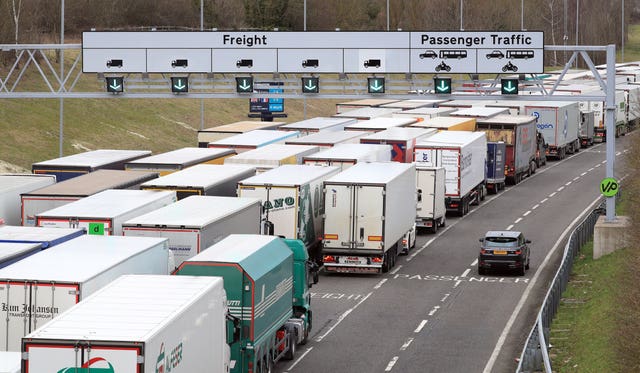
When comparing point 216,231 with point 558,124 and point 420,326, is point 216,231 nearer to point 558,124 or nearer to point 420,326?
point 420,326

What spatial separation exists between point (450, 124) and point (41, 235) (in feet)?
126

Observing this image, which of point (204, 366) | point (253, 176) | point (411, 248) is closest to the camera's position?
point (204, 366)

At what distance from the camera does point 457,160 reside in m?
55.9

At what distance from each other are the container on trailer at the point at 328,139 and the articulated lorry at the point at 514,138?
9.27 m

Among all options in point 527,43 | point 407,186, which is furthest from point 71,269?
point 527,43

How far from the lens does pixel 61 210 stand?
3322 cm

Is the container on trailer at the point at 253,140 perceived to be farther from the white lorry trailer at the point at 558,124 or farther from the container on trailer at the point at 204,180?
the white lorry trailer at the point at 558,124


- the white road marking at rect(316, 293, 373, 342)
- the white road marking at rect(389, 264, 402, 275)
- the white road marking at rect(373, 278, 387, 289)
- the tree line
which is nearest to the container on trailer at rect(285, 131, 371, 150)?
the white road marking at rect(389, 264, 402, 275)

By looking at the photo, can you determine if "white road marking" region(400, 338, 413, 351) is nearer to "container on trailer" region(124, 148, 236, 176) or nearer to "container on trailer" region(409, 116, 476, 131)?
"container on trailer" region(124, 148, 236, 176)

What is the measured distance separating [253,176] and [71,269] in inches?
769

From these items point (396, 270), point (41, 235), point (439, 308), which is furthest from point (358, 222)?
point (41, 235)

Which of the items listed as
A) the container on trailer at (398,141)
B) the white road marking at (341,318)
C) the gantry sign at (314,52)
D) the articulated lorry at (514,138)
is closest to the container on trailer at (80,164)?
the gantry sign at (314,52)

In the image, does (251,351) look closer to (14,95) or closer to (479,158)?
(14,95)

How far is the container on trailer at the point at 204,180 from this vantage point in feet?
127
